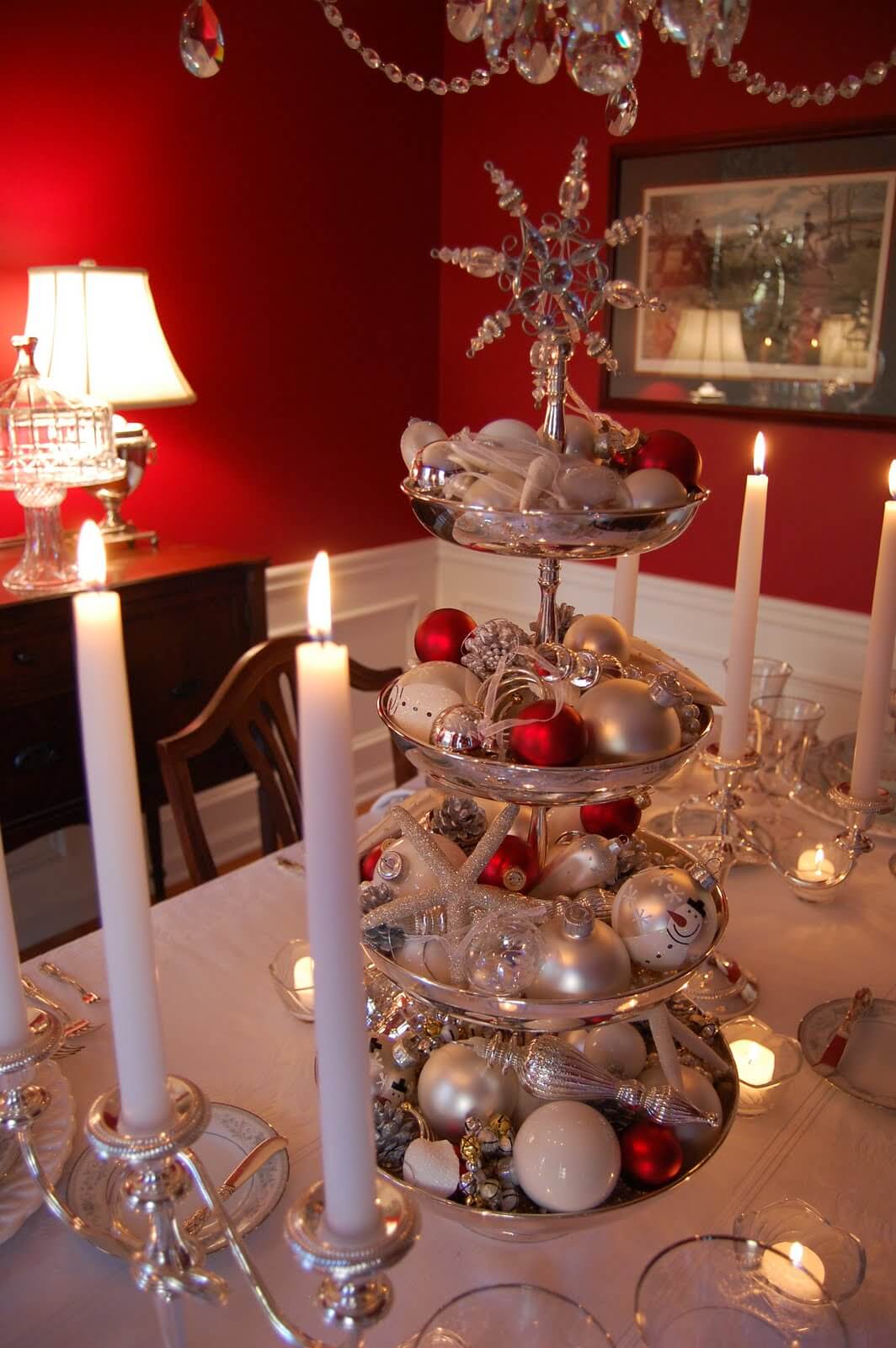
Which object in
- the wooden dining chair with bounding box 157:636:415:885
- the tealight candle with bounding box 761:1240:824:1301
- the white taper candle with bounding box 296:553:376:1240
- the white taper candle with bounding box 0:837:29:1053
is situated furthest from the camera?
the wooden dining chair with bounding box 157:636:415:885

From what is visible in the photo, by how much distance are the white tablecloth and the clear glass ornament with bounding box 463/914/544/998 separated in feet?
0.52

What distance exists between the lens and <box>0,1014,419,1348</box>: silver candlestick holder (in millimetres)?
431

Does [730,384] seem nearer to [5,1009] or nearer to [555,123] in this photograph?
[555,123]

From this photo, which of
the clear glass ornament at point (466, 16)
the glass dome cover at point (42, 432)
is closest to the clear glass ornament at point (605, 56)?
the clear glass ornament at point (466, 16)

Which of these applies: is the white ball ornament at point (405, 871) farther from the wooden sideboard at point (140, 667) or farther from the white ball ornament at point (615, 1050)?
the wooden sideboard at point (140, 667)

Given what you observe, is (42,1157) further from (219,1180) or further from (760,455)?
(760,455)

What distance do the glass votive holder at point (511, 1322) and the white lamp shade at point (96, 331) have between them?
1615 millimetres

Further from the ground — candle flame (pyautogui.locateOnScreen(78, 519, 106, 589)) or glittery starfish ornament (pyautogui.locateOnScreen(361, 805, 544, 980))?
candle flame (pyautogui.locateOnScreen(78, 519, 106, 589))

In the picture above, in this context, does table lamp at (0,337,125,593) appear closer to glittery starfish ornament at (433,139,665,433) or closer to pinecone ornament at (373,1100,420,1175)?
glittery starfish ornament at (433,139,665,433)

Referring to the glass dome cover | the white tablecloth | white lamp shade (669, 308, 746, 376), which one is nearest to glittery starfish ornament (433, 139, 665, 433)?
the white tablecloth

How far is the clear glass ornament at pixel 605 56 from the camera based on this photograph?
0.80 meters

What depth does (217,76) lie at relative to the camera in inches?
92.0

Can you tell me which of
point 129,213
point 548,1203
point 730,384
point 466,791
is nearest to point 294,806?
point 466,791

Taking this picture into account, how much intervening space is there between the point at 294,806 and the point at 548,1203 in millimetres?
1032
